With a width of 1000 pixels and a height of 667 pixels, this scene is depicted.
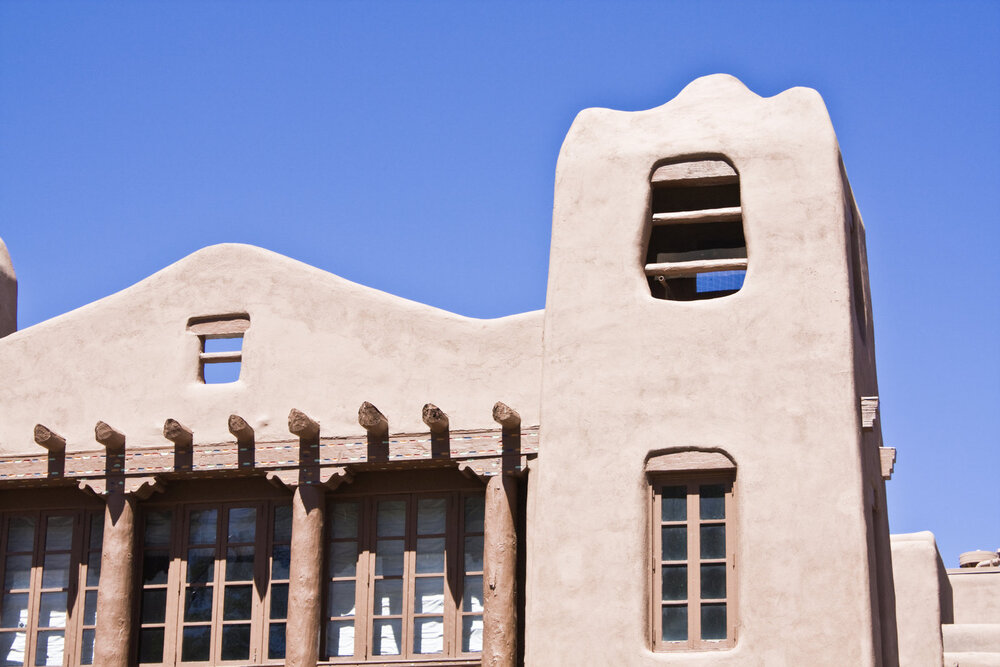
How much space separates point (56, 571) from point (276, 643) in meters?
2.69

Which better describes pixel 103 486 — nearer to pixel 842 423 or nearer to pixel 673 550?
pixel 673 550

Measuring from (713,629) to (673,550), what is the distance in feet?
2.64

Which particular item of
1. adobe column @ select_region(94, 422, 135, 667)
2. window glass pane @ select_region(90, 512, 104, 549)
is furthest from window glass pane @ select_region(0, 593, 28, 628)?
adobe column @ select_region(94, 422, 135, 667)

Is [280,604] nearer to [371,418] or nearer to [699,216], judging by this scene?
[371,418]

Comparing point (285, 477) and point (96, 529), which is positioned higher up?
point (285, 477)

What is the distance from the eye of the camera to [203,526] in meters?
18.5

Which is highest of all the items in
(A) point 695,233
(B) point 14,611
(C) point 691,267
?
(A) point 695,233

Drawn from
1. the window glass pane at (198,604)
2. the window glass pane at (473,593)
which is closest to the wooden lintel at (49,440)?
the window glass pane at (198,604)

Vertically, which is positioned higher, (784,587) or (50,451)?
(50,451)

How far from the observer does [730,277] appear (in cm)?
1761

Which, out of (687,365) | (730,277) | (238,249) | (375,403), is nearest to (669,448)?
(687,365)

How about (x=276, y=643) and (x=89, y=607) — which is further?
(x=89, y=607)

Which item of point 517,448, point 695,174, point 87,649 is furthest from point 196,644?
point 695,174

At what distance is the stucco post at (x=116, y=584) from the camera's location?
17812 millimetres
